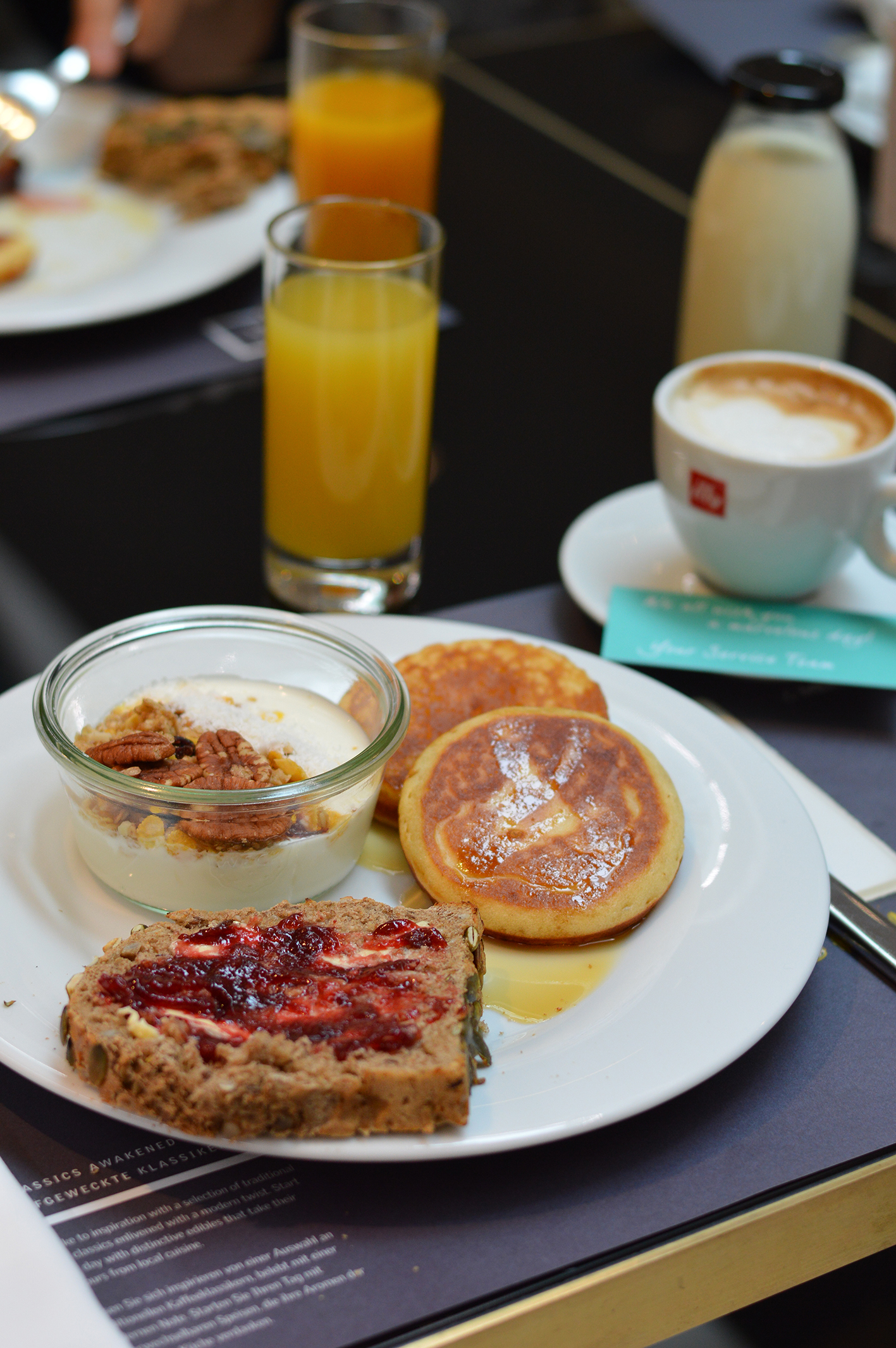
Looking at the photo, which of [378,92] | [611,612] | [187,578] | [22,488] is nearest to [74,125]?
[378,92]

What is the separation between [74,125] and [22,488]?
116 cm

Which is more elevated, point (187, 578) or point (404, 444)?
point (404, 444)

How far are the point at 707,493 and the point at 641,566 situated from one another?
0.17 metres

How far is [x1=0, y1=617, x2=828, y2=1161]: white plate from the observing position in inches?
35.0

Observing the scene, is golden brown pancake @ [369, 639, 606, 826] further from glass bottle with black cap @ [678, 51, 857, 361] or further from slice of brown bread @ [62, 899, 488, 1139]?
glass bottle with black cap @ [678, 51, 857, 361]

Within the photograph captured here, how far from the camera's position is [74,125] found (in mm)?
2543

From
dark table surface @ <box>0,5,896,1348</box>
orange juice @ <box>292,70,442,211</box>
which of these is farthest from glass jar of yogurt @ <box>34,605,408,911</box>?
orange juice @ <box>292,70,442,211</box>

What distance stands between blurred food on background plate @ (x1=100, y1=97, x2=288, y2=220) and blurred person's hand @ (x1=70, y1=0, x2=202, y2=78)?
0.22 meters

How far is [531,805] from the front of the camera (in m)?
1.14

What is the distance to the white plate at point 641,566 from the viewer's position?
1579mm

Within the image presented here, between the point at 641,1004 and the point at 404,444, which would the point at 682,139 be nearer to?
the point at 404,444

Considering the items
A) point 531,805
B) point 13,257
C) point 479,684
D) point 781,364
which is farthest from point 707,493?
point 13,257

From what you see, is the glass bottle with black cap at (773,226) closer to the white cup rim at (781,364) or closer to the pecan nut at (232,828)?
the white cup rim at (781,364)

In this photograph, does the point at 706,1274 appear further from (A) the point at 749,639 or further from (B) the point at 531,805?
(A) the point at 749,639
